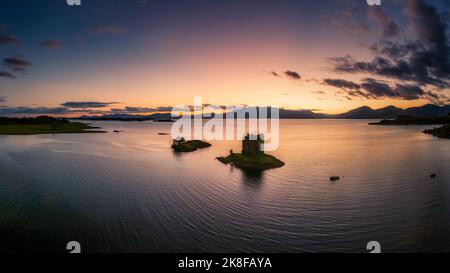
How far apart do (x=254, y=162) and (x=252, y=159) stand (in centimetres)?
136

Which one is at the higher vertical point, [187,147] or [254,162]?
[187,147]

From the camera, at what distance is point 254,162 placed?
180 ft

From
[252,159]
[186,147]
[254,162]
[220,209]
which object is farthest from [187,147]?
[220,209]

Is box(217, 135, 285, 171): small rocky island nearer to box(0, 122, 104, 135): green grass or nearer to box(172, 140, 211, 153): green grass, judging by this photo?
box(172, 140, 211, 153): green grass

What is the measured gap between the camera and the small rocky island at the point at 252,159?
177ft

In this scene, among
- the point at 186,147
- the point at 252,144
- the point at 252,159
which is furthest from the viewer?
the point at 186,147

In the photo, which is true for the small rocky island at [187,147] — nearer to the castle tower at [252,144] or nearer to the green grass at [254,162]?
A: the green grass at [254,162]

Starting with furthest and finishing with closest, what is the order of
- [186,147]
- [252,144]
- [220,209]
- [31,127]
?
1. [31,127]
2. [186,147]
3. [252,144]
4. [220,209]

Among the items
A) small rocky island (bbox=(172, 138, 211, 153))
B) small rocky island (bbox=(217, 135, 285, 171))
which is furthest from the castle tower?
small rocky island (bbox=(172, 138, 211, 153))

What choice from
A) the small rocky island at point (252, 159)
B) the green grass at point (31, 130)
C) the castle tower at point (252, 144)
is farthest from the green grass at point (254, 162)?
the green grass at point (31, 130)

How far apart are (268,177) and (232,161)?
15.1m

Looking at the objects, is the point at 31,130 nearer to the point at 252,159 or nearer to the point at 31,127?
the point at 31,127

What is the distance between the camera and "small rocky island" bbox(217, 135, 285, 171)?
5388 centimetres
